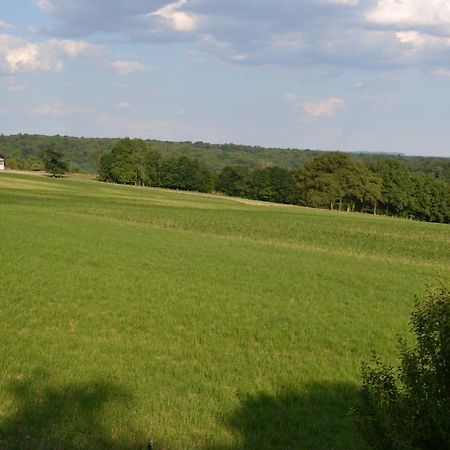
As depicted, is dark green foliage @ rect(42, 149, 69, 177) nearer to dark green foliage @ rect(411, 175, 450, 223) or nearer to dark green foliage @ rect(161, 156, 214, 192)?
dark green foliage @ rect(161, 156, 214, 192)

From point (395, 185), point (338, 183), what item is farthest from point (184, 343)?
point (395, 185)

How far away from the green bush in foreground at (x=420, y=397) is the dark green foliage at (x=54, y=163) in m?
120

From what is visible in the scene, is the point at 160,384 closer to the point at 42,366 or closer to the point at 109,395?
the point at 109,395

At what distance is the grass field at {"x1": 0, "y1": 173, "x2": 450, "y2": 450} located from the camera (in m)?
8.57

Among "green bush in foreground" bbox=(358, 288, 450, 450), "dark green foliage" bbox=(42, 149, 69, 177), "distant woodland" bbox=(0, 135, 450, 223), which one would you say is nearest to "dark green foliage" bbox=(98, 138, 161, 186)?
"distant woodland" bbox=(0, 135, 450, 223)

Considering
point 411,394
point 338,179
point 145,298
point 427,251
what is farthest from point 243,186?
point 411,394

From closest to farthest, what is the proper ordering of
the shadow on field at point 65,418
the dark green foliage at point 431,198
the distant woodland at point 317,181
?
the shadow on field at point 65,418, the distant woodland at point 317,181, the dark green foliage at point 431,198

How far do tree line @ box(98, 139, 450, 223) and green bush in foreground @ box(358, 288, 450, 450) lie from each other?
99.4 meters

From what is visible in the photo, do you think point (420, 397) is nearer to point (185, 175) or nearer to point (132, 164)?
point (185, 175)

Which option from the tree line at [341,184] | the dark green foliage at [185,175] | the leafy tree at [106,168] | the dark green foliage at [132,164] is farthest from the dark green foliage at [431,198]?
the leafy tree at [106,168]

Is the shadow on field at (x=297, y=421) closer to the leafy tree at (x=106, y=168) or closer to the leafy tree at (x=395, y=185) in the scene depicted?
the leafy tree at (x=395, y=185)

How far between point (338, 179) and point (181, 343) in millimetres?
95349

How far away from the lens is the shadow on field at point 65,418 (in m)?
7.64

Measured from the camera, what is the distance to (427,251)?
130 feet
